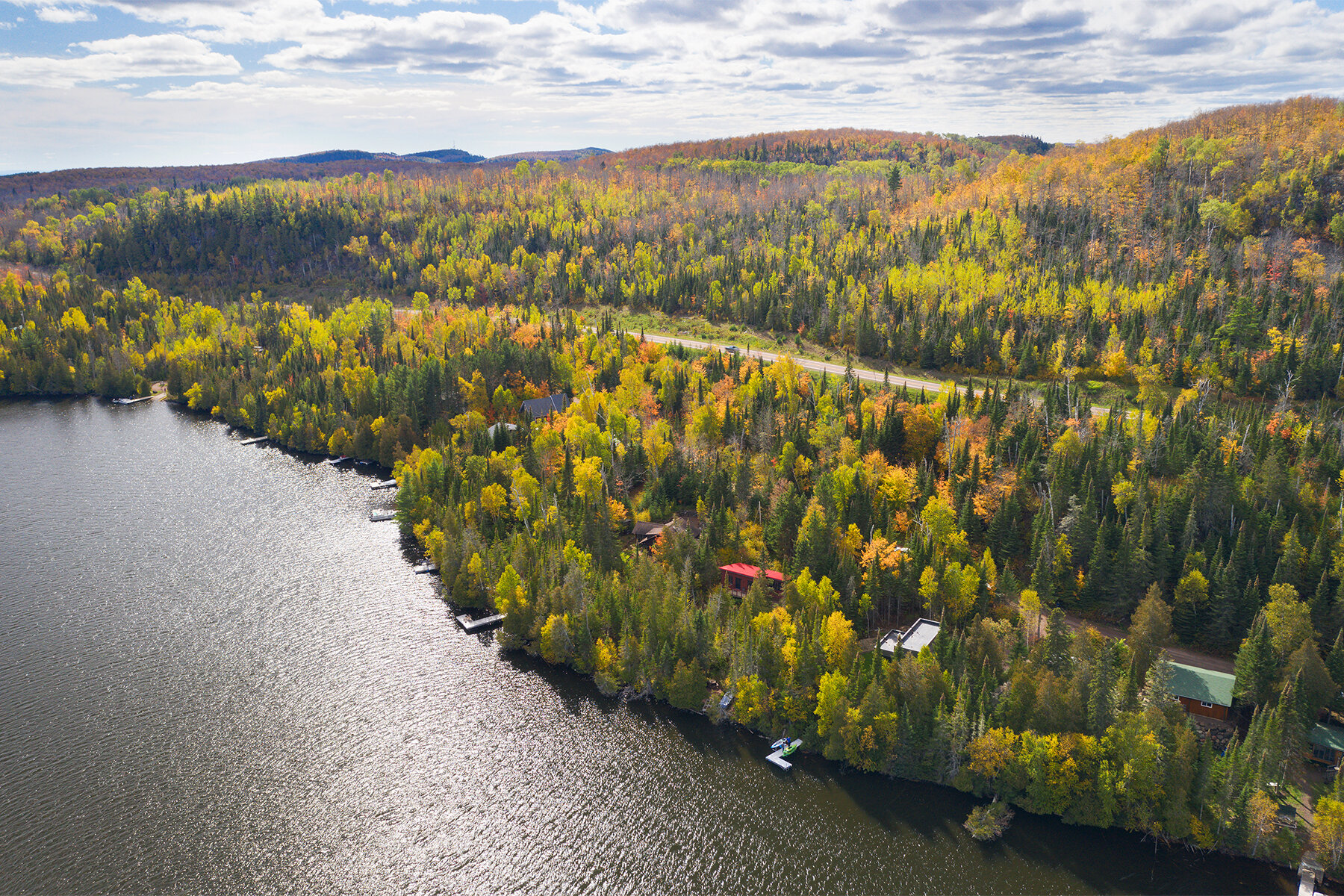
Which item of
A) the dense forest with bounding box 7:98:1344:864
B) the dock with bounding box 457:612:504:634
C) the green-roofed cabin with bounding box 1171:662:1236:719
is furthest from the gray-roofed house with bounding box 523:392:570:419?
the green-roofed cabin with bounding box 1171:662:1236:719

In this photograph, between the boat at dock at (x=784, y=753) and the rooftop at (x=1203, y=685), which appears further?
the rooftop at (x=1203, y=685)

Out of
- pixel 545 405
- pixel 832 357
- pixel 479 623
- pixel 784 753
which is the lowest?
pixel 784 753

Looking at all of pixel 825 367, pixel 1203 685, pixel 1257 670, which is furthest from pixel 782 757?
pixel 825 367

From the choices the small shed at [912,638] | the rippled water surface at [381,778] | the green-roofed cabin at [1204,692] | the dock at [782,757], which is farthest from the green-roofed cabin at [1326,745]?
the dock at [782,757]

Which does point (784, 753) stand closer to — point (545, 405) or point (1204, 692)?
point (1204, 692)

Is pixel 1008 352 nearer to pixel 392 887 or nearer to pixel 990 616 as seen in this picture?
pixel 990 616

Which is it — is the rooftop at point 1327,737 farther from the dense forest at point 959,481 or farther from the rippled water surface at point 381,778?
the rippled water surface at point 381,778

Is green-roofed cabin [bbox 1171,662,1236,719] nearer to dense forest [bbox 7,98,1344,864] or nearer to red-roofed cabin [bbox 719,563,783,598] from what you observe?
dense forest [bbox 7,98,1344,864]
